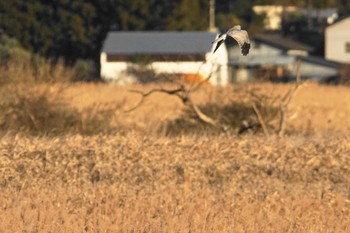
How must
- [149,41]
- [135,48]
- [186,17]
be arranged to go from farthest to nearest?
[186,17], [149,41], [135,48]

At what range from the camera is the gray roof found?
144 feet

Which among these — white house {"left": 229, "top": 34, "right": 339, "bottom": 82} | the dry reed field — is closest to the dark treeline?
white house {"left": 229, "top": 34, "right": 339, "bottom": 82}

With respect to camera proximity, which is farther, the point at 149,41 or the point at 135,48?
the point at 149,41

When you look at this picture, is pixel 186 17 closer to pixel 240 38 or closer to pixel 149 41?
pixel 149 41

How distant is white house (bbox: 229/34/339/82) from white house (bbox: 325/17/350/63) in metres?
1.57

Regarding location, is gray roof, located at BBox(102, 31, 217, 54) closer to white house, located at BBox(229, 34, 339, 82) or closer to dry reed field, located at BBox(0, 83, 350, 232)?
white house, located at BBox(229, 34, 339, 82)

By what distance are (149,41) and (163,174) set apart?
3562cm

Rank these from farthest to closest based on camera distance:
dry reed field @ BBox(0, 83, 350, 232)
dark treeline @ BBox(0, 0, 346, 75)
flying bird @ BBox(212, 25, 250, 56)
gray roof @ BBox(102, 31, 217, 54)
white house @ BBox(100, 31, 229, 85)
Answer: dark treeline @ BBox(0, 0, 346, 75)
gray roof @ BBox(102, 31, 217, 54)
white house @ BBox(100, 31, 229, 85)
dry reed field @ BBox(0, 83, 350, 232)
flying bird @ BBox(212, 25, 250, 56)

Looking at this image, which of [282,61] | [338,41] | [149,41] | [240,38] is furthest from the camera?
[338,41]

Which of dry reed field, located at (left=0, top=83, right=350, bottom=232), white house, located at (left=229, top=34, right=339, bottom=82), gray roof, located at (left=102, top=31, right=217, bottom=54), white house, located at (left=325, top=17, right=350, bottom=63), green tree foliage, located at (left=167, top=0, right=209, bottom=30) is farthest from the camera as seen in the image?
white house, located at (left=325, top=17, right=350, bottom=63)

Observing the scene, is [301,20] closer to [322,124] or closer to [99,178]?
[322,124]

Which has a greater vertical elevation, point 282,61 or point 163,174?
point 163,174

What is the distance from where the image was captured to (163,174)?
34.7 feet

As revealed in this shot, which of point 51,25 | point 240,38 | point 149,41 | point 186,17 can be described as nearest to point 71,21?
point 51,25
